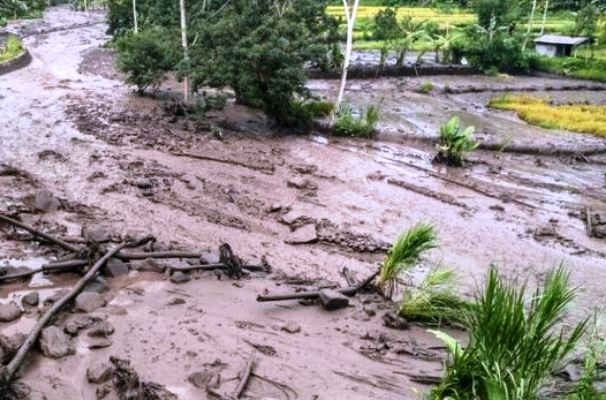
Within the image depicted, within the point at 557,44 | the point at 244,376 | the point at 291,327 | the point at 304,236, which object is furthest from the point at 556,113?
the point at 244,376

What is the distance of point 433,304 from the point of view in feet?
22.3

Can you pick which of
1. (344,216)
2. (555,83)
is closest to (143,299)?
(344,216)

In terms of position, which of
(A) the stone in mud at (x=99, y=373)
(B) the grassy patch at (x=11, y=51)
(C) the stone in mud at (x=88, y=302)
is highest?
(B) the grassy patch at (x=11, y=51)

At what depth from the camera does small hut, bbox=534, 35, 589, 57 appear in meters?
36.3

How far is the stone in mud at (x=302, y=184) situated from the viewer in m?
12.2

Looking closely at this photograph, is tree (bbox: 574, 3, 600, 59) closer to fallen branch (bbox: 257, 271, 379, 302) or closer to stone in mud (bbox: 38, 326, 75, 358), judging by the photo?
fallen branch (bbox: 257, 271, 379, 302)

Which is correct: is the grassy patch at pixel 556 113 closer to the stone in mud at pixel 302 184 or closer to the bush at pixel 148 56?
the stone in mud at pixel 302 184

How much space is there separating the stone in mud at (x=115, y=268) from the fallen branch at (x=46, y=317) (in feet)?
0.35

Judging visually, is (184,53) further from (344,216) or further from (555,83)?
(555,83)

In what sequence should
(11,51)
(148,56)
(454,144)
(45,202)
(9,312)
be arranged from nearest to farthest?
(9,312) < (45,202) < (454,144) < (148,56) < (11,51)

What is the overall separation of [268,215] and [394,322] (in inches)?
175

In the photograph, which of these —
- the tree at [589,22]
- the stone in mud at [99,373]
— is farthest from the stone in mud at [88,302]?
the tree at [589,22]

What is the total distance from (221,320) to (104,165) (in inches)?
275

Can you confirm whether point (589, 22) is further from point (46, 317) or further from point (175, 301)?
point (46, 317)
